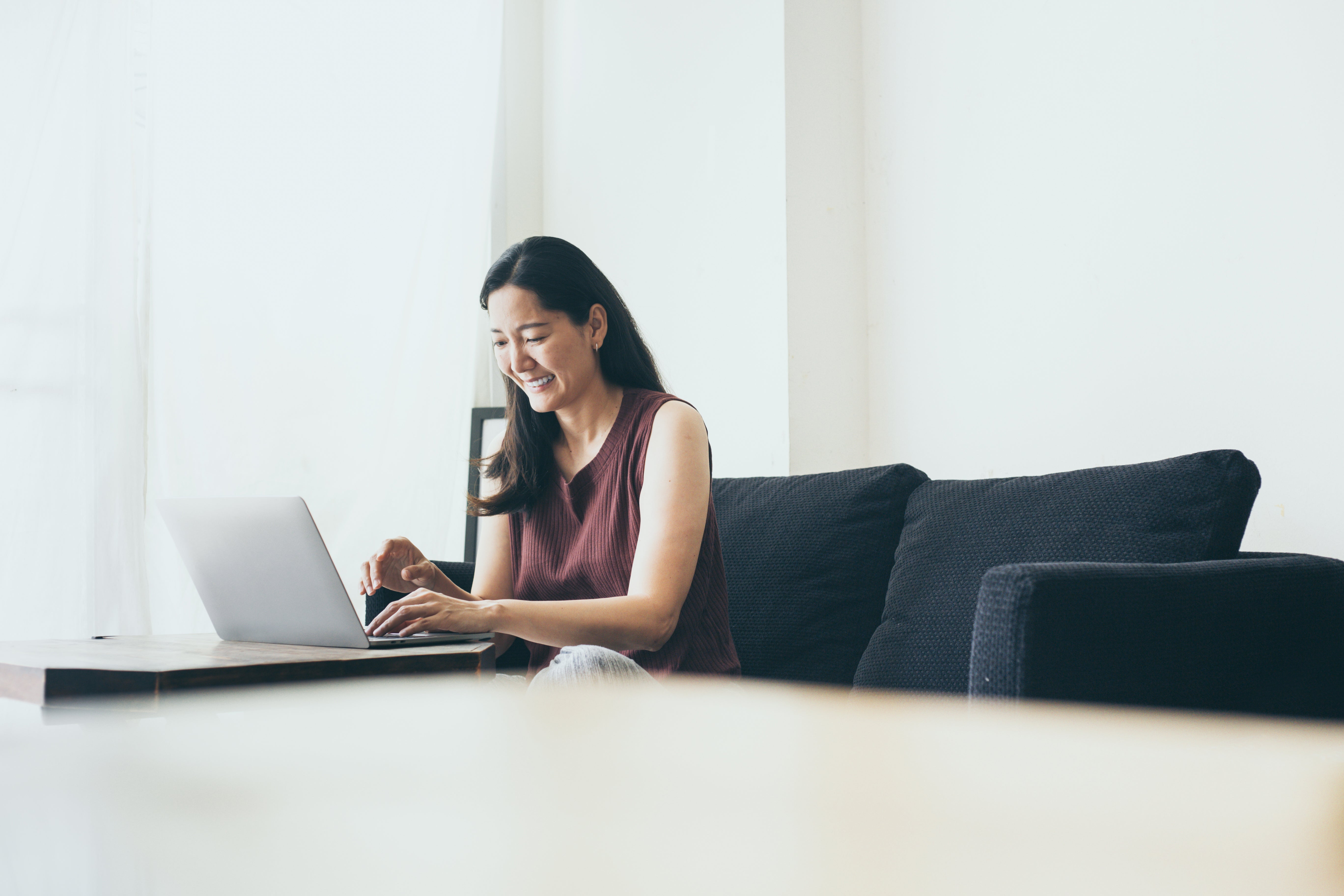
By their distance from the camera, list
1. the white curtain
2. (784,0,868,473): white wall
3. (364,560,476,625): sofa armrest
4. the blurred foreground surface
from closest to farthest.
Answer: the blurred foreground surface
(364,560,476,625): sofa armrest
the white curtain
(784,0,868,473): white wall

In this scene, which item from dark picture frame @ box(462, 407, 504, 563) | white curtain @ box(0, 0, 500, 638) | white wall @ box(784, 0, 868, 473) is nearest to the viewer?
white curtain @ box(0, 0, 500, 638)

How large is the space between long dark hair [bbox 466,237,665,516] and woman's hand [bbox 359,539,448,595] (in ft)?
0.52

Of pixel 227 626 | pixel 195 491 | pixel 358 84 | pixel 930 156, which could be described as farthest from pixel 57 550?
pixel 930 156

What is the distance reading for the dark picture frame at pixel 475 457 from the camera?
8.69 ft

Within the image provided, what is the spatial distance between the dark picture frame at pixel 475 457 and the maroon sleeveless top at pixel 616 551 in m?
1.20

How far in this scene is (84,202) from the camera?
2031mm

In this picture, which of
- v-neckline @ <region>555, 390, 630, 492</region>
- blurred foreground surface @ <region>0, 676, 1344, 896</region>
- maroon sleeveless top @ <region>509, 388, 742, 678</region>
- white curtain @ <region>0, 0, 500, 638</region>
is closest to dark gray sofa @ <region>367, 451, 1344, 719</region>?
maroon sleeveless top @ <region>509, 388, 742, 678</region>

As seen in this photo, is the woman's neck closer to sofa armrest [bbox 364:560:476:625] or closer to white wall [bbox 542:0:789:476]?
sofa armrest [bbox 364:560:476:625]

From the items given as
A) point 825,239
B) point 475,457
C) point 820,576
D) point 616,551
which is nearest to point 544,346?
point 616,551

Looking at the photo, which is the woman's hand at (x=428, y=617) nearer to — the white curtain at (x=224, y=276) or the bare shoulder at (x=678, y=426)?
the bare shoulder at (x=678, y=426)

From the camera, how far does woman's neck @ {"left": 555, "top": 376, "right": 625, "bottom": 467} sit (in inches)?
57.1

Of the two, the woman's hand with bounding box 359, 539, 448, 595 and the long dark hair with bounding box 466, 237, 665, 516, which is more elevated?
the long dark hair with bounding box 466, 237, 665, 516

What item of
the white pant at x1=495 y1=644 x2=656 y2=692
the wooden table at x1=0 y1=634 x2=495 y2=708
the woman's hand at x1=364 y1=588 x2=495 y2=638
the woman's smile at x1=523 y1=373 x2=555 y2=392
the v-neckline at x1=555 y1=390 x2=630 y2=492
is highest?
the woman's smile at x1=523 y1=373 x2=555 y2=392

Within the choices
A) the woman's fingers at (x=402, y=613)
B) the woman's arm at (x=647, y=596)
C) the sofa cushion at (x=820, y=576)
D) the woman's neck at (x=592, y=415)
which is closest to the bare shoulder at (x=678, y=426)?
the woman's arm at (x=647, y=596)
